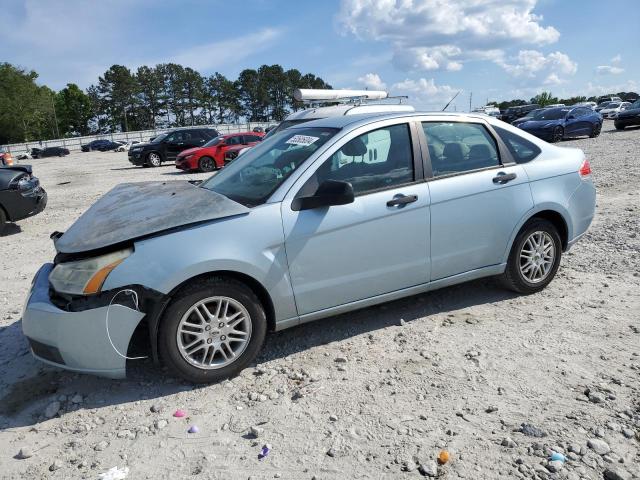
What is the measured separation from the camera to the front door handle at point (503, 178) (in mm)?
4316

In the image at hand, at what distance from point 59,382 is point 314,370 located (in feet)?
5.83

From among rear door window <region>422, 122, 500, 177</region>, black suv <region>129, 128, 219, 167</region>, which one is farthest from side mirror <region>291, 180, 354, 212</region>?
black suv <region>129, 128, 219, 167</region>

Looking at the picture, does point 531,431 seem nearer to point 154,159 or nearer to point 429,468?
point 429,468

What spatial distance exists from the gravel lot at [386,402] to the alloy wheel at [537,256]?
19 cm

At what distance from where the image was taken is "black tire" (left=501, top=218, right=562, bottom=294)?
A: 4.52m

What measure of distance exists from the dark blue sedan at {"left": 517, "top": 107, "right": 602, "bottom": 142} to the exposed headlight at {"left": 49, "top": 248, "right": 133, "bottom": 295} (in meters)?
21.1

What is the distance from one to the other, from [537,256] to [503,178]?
0.83 m

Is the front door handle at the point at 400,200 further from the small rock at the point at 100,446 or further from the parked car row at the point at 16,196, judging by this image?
the parked car row at the point at 16,196

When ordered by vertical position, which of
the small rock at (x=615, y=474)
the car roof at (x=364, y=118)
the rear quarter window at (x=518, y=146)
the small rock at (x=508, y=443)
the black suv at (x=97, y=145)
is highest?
the black suv at (x=97, y=145)

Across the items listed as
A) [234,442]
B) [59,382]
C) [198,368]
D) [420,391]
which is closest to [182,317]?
[198,368]

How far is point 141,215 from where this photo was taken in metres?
3.57

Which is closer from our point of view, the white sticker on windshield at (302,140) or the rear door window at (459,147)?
the white sticker on windshield at (302,140)

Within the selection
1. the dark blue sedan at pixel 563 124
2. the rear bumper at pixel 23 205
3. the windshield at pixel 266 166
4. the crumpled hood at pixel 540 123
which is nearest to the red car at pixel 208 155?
the rear bumper at pixel 23 205

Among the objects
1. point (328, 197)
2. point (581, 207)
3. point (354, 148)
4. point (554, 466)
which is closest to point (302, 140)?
point (354, 148)
